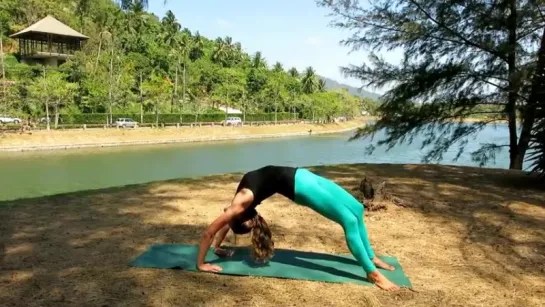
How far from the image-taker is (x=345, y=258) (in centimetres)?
310

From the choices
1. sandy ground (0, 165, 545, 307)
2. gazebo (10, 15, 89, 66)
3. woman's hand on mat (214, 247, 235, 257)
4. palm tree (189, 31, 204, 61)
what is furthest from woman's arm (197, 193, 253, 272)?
palm tree (189, 31, 204, 61)

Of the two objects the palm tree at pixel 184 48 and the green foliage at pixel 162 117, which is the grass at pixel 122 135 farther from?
the palm tree at pixel 184 48

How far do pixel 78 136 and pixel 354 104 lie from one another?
143 ft

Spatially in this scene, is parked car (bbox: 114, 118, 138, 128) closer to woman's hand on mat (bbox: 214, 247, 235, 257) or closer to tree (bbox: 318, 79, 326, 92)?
woman's hand on mat (bbox: 214, 247, 235, 257)

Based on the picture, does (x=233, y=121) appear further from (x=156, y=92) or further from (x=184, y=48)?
(x=184, y=48)

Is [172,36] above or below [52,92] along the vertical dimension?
above

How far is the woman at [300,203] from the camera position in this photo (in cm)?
264

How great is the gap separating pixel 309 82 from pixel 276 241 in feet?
169

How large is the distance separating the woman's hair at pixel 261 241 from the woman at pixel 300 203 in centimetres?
2

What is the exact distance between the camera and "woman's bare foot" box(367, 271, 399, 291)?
8.48 feet

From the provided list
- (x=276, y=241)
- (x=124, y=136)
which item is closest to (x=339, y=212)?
(x=276, y=241)

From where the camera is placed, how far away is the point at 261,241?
2.83 m

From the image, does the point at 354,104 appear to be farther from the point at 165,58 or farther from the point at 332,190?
the point at 332,190

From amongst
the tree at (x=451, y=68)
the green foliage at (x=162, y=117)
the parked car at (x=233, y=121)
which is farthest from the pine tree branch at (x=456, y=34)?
the parked car at (x=233, y=121)
